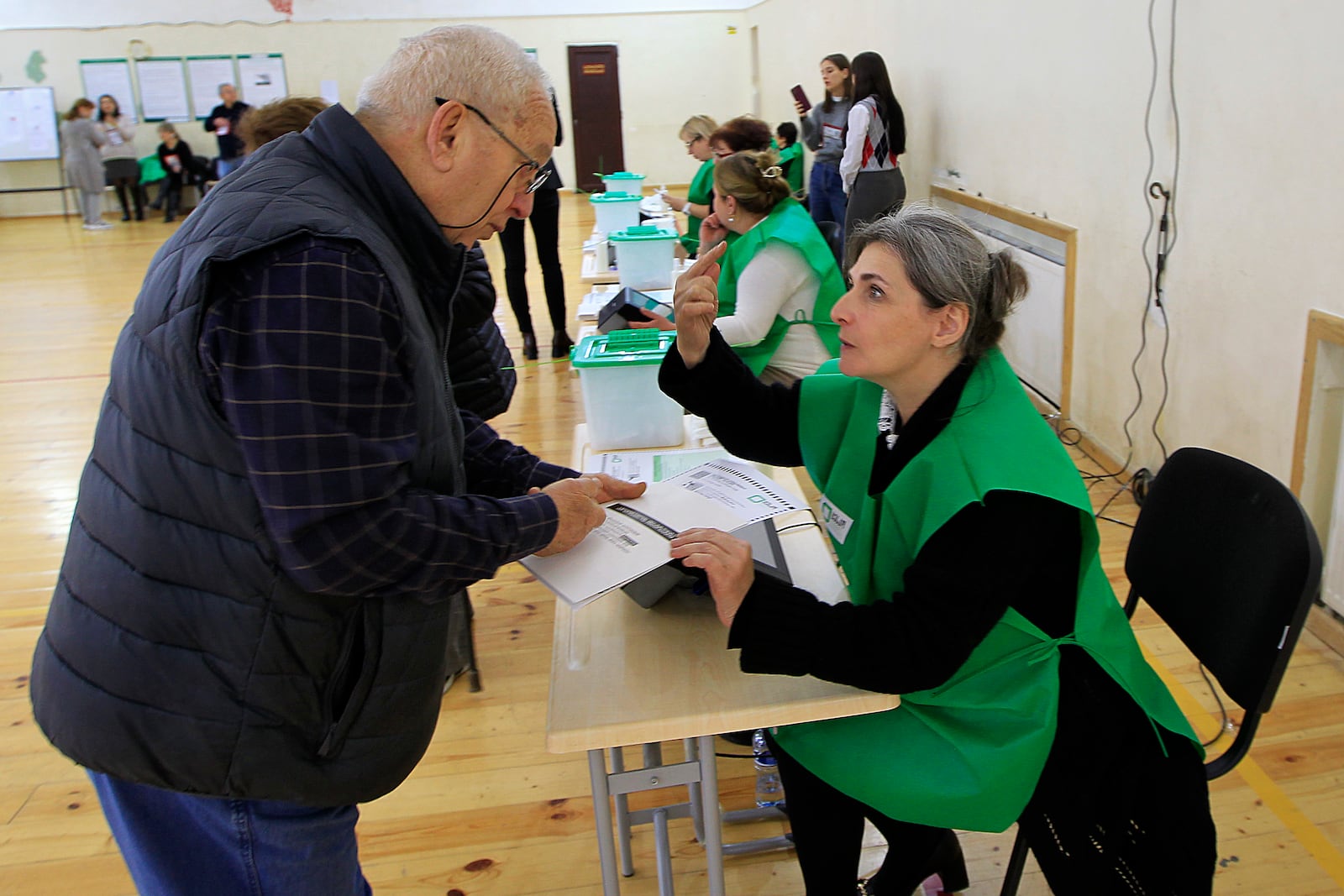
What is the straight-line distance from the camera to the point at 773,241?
2748 mm

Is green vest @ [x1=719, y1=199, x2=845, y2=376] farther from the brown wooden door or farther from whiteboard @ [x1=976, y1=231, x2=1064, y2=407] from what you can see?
the brown wooden door

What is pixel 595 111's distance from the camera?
45.4 feet

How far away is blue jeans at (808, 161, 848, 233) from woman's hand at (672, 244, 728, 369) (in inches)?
205

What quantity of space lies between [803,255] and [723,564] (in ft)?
5.47

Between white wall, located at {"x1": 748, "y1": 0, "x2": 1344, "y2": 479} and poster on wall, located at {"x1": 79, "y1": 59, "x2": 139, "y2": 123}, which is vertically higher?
poster on wall, located at {"x1": 79, "y1": 59, "x2": 139, "y2": 123}

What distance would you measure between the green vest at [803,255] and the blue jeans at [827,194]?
155 inches

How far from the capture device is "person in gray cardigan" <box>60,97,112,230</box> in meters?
12.0

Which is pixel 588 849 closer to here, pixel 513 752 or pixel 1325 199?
pixel 513 752

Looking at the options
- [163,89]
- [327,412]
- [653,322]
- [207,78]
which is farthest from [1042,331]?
[163,89]

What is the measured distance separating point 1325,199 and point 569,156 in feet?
40.8

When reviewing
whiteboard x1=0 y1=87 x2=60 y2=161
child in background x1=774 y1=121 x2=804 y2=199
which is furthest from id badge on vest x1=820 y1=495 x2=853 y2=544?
whiteboard x1=0 y1=87 x2=60 y2=161

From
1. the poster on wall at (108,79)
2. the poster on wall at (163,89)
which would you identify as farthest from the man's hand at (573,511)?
the poster on wall at (108,79)

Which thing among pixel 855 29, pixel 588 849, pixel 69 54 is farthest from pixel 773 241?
pixel 69 54

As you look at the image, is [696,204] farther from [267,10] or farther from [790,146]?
[267,10]
